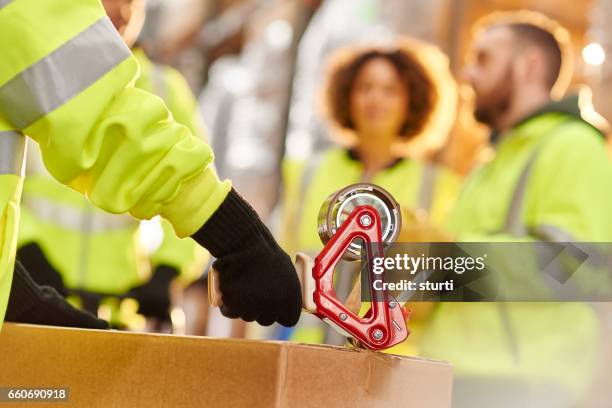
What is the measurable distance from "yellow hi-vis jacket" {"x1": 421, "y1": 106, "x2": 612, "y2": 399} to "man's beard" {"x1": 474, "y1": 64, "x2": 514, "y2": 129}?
0.22 m

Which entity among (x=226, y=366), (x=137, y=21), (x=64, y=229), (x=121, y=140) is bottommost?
(x=226, y=366)

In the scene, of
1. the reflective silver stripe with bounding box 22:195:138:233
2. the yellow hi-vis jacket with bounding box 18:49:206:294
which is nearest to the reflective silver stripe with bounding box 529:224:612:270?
the yellow hi-vis jacket with bounding box 18:49:206:294

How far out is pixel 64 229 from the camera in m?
1.97

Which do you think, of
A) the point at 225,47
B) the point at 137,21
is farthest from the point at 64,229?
the point at 225,47

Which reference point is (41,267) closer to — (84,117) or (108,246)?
(108,246)

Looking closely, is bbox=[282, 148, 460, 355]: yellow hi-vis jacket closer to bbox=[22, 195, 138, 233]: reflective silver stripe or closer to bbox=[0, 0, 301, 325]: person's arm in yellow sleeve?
bbox=[22, 195, 138, 233]: reflective silver stripe

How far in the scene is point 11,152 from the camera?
2.81ft

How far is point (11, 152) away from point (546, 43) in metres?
1.42

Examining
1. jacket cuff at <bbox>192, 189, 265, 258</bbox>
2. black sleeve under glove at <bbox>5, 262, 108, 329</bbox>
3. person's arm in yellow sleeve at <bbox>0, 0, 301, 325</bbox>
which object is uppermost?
person's arm in yellow sleeve at <bbox>0, 0, 301, 325</bbox>

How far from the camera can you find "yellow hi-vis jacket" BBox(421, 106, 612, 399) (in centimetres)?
170

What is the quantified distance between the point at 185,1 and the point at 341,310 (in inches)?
Answer: 72.6

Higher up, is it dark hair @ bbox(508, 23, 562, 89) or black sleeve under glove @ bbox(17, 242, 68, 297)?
dark hair @ bbox(508, 23, 562, 89)

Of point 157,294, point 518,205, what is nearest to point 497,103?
point 518,205

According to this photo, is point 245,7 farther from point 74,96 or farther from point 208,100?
point 74,96
